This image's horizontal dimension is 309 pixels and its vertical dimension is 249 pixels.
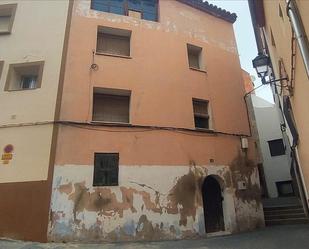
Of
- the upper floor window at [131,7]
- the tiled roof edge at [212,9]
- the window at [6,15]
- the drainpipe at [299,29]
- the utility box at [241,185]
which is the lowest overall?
the utility box at [241,185]

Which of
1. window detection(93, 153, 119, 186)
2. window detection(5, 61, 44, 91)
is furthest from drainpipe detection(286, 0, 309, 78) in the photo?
window detection(5, 61, 44, 91)

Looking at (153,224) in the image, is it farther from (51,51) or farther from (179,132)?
(51,51)

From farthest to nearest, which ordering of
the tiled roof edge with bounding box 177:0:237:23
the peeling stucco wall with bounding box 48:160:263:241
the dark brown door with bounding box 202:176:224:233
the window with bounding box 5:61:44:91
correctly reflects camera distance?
the tiled roof edge with bounding box 177:0:237:23 < the dark brown door with bounding box 202:176:224:233 < the window with bounding box 5:61:44:91 < the peeling stucco wall with bounding box 48:160:263:241

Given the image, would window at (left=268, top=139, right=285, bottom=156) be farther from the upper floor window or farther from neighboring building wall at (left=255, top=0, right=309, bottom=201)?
neighboring building wall at (left=255, top=0, right=309, bottom=201)

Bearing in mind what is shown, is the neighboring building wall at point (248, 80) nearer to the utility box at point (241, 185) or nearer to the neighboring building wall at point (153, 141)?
the neighboring building wall at point (153, 141)

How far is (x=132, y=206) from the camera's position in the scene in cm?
923

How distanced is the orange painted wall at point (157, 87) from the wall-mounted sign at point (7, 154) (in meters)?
1.48

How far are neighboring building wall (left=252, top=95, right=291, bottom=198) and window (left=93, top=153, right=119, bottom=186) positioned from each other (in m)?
15.0

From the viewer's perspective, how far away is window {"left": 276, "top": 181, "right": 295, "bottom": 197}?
20.2 meters

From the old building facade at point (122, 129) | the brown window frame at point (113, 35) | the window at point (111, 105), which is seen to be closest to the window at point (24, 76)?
the old building facade at point (122, 129)

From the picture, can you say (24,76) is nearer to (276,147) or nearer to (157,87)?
(157,87)

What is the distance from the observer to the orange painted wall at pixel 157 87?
9.77m

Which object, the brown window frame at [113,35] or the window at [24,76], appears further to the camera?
the brown window frame at [113,35]

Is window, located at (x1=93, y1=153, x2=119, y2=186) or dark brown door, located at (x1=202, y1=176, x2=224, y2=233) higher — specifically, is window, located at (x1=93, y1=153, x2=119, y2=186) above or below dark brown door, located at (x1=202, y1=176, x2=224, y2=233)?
above
